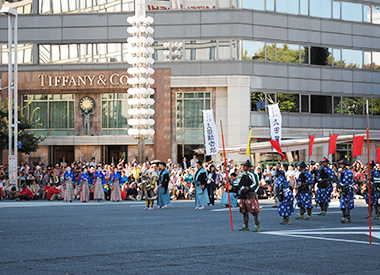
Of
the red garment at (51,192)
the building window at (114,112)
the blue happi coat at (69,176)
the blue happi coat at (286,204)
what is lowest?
the red garment at (51,192)

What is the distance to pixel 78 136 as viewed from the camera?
42.3m

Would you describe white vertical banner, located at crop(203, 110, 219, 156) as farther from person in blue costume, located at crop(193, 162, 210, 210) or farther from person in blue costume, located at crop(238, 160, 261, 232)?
person in blue costume, located at crop(238, 160, 261, 232)

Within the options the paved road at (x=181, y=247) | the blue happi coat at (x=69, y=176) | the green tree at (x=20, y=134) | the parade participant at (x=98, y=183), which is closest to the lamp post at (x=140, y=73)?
the green tree at (x=20, y=134)

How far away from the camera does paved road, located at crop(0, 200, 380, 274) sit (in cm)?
855

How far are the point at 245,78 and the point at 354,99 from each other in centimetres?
971

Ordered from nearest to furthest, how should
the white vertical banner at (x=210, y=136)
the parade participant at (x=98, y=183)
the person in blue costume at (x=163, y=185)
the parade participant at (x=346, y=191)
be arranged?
the parade participant at (x=346, y=191) < the person in blue costume at (x=163, y=185) < the parade participant at (x=98, y=183) < the white vertical banner at (x=210, y=136)

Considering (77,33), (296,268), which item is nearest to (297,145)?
(77,33)

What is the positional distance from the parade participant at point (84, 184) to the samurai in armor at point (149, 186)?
7.13 m

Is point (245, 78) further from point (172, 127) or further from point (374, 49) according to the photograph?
point (374, 49)

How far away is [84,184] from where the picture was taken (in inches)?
1144

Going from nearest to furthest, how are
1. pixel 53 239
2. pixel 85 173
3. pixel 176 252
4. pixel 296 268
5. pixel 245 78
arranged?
pixel 296 268 < pixel 176 252 < pixel 53 239 < pixel 85 173 < pixel 245 78

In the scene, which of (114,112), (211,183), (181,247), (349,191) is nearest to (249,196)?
(181,247)

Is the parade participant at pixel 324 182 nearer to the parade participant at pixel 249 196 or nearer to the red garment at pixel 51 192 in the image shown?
the parade participant at pixel 249 196

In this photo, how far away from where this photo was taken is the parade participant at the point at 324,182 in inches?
738
